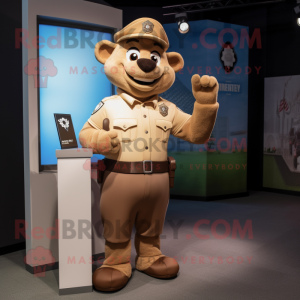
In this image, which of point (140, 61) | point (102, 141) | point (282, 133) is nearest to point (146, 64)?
point (140, 61)

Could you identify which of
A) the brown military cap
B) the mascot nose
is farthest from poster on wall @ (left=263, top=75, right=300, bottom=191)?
the mascot nose

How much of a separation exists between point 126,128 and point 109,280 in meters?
0.98

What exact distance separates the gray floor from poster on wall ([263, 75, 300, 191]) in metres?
1.57

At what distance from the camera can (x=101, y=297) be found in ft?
7.70

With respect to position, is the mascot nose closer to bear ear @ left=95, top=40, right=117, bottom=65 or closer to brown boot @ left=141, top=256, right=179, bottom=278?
bear ear @ left=95, top=40, right=117, bottom=65

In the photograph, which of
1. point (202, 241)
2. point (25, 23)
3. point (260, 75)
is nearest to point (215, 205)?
point (202, 241)

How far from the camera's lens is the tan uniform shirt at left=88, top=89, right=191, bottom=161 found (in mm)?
2379

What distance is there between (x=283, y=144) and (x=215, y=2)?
242 centimetres

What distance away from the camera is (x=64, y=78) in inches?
114

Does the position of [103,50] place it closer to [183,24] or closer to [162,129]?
[162,129]

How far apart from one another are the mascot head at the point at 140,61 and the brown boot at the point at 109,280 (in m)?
1.18

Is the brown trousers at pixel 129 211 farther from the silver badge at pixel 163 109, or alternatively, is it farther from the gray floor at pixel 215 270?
the silver badge at pixel 163 109

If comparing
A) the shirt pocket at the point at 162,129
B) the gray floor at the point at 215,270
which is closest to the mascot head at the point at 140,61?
the shirt pocket at the point at 162,129

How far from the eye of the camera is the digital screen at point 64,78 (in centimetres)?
280
